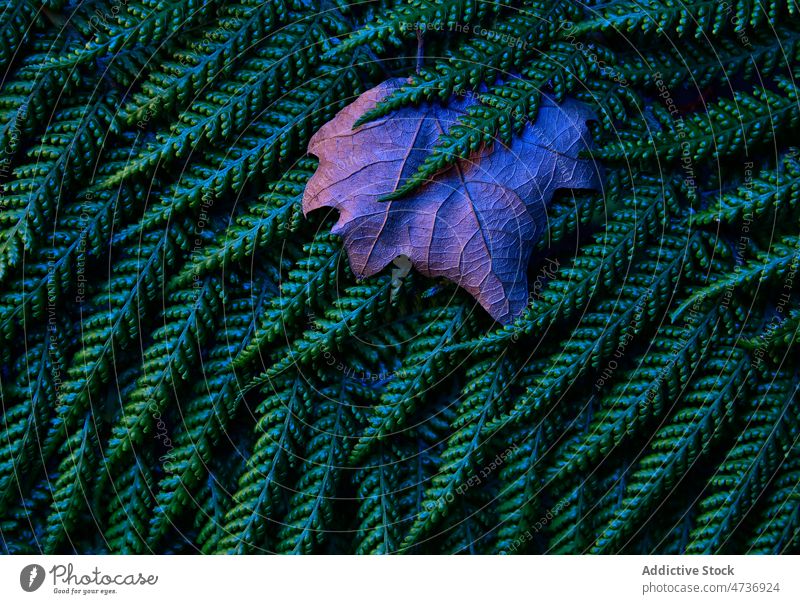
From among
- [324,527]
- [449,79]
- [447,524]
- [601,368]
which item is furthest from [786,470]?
[449,79]

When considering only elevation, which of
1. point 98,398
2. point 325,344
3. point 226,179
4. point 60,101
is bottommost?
point 98,398

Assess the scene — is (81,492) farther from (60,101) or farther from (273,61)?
(273,61)

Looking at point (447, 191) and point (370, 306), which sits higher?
point (447, 191)
